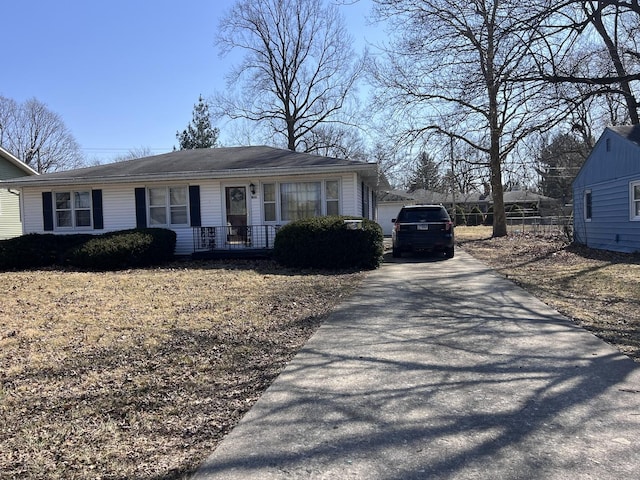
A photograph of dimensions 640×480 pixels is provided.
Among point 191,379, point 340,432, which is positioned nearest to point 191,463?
point 340,432

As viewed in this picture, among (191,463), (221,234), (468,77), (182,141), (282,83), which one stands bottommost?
(191,463)

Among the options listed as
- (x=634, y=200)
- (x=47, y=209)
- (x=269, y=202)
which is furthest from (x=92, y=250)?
(x=634, y=200)

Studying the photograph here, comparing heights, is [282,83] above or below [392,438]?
above

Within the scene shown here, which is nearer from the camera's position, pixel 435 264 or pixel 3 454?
pixel 3 454

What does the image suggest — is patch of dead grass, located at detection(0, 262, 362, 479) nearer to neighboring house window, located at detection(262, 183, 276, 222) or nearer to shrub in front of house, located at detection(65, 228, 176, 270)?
shrub in front of house, located at detection(65, 228, 176, 270)

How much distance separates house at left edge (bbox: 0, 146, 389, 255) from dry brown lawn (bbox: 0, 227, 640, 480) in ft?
13.3

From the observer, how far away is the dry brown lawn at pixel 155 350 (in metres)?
3.36

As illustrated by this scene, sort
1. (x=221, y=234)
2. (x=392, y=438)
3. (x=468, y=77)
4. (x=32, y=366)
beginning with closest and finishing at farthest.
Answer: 1. (x=392, y=438)
2. (x=32, y=366)
3. (x=468, y=77)
4. (x=221, y=234)

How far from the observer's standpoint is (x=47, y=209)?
17.0 meters

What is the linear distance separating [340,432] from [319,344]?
7.61 ft

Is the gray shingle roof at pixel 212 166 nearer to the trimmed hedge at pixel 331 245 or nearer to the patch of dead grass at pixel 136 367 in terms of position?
the trimmed hedge at pixel 331 245

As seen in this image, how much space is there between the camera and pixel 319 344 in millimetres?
5797

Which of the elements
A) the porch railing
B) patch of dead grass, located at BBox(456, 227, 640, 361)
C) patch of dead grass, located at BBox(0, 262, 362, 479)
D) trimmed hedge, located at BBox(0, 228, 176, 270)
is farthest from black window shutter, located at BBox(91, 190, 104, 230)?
patch of dead grass, located at BBox(456, 227, 640, 361)

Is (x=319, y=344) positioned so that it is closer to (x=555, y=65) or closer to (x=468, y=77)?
(x=468, y=77)
